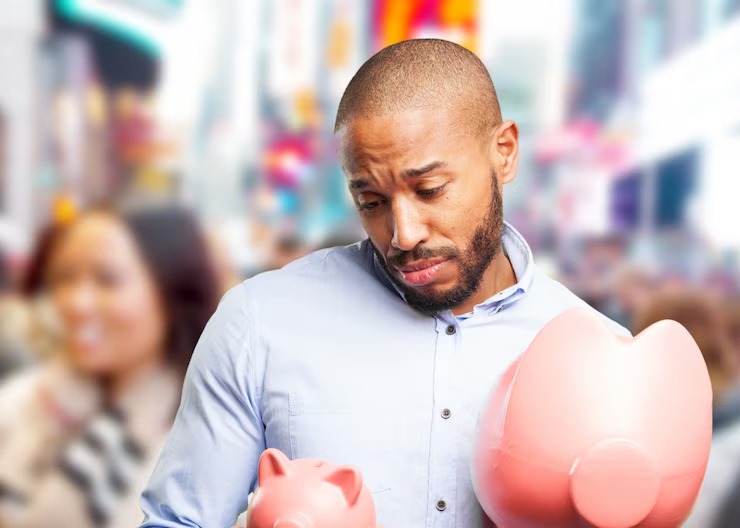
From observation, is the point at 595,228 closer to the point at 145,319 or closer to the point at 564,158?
the point at 564,158

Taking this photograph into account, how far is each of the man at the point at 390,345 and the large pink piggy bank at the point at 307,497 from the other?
0.66 ft

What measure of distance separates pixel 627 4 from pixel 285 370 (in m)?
3.43

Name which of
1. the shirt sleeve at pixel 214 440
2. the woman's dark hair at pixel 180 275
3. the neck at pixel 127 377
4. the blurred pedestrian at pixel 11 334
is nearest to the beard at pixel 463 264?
the shirt sleeve at pixel 214 440

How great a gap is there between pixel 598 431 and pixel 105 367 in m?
2.42

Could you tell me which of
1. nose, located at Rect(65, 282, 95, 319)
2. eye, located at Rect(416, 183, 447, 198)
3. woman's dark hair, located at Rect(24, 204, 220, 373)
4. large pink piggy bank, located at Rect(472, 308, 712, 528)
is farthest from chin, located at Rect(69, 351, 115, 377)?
large pink piggy bank, located at Rect(472, 308, 712, 528)

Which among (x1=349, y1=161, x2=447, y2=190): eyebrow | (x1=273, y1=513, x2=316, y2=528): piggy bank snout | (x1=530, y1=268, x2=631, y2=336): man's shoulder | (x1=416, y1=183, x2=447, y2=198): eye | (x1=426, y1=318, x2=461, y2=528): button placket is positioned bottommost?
(x1=426, y1=318, x2=461, y2=528): button placket

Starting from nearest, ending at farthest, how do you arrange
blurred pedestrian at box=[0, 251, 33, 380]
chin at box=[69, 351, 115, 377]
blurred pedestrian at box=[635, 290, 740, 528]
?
blurred pedestrian at box=[635, 290, 740, 528] → chin at box=[69, 351, 115, 377] → blurred pedestrian at box=[0, 251, 33, 380]

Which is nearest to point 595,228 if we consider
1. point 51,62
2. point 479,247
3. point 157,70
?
point 157,70

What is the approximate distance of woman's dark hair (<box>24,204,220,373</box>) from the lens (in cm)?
291

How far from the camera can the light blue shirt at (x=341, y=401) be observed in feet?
4.09

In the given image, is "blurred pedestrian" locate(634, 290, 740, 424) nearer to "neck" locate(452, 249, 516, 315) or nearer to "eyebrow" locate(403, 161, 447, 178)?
"neck" locate(452, 249, 516, 315)

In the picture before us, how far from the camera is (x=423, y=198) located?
1.22 meters

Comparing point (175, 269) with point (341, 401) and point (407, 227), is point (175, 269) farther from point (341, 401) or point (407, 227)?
point (407, 227)

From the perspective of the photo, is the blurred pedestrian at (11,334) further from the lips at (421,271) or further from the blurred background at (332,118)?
the lips at (421,271)
